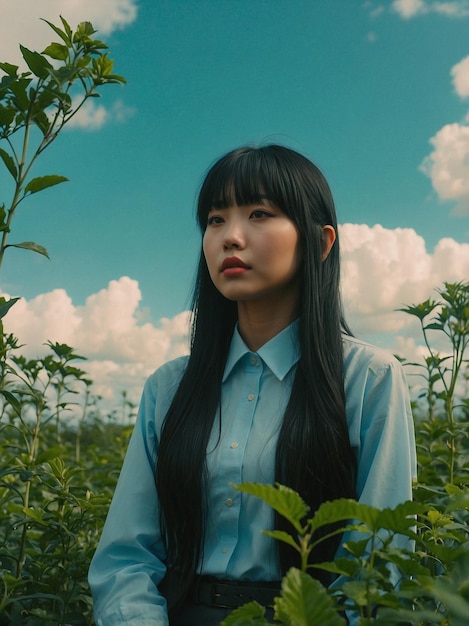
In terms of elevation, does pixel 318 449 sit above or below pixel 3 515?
above

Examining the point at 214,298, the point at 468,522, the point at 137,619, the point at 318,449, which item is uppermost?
the point at 214,298

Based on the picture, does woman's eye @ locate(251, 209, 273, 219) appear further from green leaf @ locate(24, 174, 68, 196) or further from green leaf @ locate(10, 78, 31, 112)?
green leaf @ locate(10, 78, 31, 112)

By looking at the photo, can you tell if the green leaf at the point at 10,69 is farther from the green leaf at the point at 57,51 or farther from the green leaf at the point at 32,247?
the green leaf at the point at 32,247

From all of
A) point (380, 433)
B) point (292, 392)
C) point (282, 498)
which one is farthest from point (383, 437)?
point (282, 498)

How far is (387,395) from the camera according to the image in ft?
6.05

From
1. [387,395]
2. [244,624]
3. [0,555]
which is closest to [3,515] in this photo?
[0,555]

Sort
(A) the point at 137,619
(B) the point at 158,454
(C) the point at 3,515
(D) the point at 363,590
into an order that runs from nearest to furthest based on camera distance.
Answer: (D) the point at 363,590 < (A) the point at 137,619 < (B) the point at 158,454 < (C) the point at 3,515

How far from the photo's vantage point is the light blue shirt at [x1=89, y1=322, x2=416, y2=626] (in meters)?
1.78

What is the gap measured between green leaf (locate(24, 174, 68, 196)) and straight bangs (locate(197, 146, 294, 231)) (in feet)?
1.30

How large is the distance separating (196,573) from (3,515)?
41.9 inches

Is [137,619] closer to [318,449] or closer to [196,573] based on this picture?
[196,573]

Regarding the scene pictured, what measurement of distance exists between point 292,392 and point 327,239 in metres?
0.46

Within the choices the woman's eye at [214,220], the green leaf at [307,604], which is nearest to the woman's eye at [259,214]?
the woman's eye at [214,220]

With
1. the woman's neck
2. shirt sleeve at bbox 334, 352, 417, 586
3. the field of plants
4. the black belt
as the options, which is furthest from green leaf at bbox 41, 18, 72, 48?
the black belt
